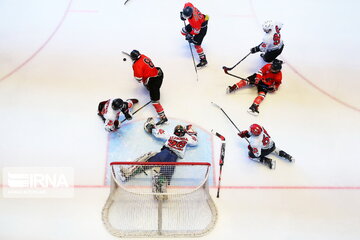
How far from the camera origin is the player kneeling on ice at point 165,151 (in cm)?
381

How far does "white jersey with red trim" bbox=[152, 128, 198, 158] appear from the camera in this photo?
13.2ft

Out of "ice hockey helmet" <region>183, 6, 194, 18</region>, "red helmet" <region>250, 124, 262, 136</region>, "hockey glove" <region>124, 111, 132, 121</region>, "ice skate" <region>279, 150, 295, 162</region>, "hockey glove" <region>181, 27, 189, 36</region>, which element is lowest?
"ice skate" <region>279, 150, 295, 162</region>

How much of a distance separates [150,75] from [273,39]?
5.37ft

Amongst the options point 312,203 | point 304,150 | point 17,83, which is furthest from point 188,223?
point 17,83

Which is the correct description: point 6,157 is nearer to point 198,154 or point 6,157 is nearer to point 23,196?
point 23,196

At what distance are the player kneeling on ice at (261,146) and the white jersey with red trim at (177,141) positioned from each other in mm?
540

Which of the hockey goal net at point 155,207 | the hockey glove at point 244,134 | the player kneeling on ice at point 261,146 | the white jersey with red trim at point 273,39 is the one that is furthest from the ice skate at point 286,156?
the white jersey with red trim at point 273,39

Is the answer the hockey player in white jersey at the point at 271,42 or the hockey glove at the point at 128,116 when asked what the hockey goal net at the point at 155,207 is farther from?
the hockey player in white jersey at the point at 271,42

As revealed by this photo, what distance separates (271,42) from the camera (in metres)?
4.79

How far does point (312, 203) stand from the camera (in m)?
3.91

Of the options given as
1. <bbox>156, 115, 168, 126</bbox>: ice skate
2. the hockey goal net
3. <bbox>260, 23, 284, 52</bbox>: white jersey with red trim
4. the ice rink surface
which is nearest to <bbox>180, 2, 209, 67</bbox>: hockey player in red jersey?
the ice rink surface

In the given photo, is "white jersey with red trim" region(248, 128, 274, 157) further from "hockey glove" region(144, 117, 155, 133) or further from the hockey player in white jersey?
the hockey player in white jersey

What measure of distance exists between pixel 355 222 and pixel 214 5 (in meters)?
3.79

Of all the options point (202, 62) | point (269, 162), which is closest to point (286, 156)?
point (269, 162)
